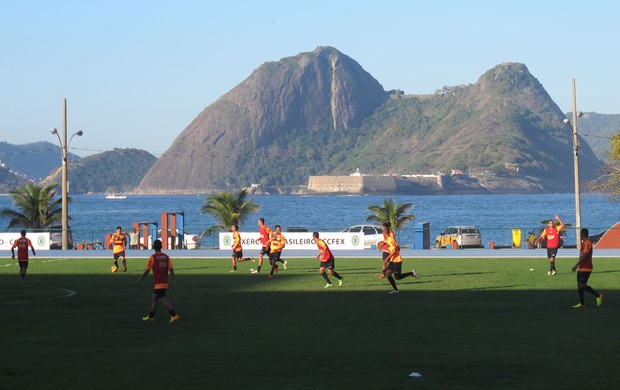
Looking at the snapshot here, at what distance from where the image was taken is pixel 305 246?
2087 inches

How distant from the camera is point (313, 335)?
697 inches

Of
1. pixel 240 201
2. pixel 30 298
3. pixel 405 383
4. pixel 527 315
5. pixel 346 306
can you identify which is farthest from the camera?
pixel 240 201

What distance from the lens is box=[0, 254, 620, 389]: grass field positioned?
13.2 metres

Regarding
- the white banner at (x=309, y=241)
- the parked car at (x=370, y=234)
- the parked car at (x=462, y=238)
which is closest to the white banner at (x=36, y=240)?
the white banner at (x=309, y=241)

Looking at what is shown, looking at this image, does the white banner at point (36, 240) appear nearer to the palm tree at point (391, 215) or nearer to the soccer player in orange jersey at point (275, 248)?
the palm tree at point (391, 215)

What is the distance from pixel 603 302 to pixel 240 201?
40.9 m

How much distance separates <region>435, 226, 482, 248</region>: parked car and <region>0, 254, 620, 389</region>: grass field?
2891 centimetres

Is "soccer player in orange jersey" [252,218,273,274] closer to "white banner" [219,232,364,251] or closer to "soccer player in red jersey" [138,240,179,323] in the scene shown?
"soccer player in red jersey" [138,240,179,323]

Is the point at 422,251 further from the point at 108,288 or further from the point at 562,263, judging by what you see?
the point at 108,288

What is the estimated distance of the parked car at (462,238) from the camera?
6047cm

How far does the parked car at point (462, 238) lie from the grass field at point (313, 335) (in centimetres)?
2891

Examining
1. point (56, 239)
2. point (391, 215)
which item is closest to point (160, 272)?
point (391, 215)

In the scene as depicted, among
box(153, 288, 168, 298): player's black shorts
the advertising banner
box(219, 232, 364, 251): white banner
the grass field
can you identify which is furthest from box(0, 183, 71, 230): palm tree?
box(153, 288, 168, 298): player's black shorts

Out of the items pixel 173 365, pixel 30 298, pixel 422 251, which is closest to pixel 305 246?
pixel 422 251
